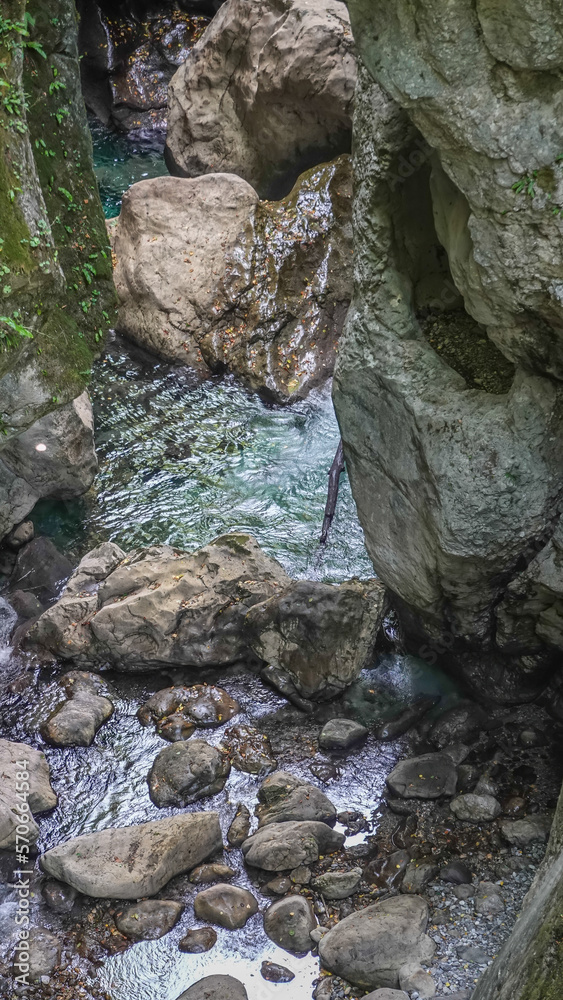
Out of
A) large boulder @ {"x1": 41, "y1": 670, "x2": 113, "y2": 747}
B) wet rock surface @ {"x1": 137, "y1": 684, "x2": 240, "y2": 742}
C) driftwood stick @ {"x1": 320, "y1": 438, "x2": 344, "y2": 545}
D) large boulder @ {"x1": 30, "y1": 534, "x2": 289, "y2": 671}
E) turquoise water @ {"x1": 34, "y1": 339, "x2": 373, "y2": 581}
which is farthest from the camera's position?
turquoise water @ {"x1": 34, "y1": 339, "x2": 373, "y2": 581}

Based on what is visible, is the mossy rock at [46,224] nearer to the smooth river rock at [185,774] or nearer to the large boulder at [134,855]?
the smooth river rock at [185,774]

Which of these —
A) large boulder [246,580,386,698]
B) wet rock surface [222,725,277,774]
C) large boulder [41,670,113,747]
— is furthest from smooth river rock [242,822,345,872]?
large boulder [41,670,113,747]

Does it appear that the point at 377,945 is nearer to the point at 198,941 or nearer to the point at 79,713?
the point at 198,941

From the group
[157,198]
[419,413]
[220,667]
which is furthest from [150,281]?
[419,413]

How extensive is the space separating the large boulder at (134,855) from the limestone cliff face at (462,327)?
2297 millimetres

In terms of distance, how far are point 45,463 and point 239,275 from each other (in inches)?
167

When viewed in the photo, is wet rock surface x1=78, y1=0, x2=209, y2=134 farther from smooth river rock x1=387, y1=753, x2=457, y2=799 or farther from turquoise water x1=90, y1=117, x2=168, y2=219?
smooth river rock x1=387, y1=753, x2=457, y2=799

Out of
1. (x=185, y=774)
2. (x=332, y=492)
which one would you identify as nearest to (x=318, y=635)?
(x=185, y=774)

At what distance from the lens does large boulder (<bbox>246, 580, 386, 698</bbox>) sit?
22.6 ft

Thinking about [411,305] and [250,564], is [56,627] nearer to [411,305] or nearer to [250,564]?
[250,564]

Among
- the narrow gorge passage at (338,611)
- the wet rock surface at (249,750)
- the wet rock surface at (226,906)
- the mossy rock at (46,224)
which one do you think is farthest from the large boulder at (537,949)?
the mossy rock at (46,224)

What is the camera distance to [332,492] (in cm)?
875

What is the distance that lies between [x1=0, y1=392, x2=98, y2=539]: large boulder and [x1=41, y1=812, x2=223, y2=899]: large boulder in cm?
361

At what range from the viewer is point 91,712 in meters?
6.74
